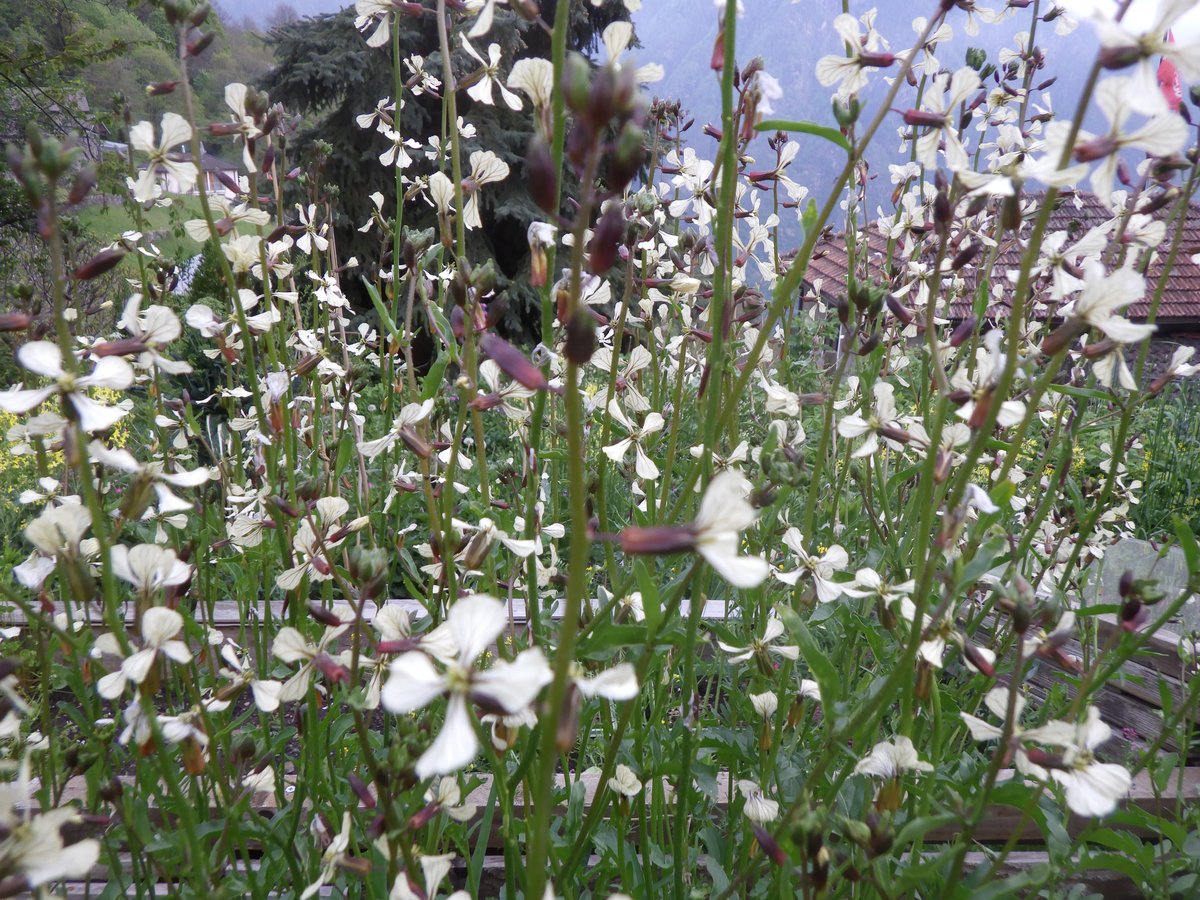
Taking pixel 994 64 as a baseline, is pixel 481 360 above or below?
below

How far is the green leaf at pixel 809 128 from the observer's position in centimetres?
83

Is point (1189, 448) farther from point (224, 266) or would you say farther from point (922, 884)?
point (224, 266)

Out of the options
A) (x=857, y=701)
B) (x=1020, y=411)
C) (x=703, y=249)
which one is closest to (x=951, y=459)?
(x=1020, y=411)

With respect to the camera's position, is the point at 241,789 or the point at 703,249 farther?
the point at 703,249

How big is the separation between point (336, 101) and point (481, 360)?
10.1 m

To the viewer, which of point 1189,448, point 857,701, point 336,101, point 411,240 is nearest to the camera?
point 857,701

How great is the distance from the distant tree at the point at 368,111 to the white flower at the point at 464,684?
27.8ft

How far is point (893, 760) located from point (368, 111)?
9955 millimetres

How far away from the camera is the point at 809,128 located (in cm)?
85

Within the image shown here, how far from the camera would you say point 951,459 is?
0.99 meters

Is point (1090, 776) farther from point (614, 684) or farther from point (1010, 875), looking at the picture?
point (1010, 875)

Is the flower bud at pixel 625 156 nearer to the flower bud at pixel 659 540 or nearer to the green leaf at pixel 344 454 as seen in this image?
the flower bud at pixel 659 540

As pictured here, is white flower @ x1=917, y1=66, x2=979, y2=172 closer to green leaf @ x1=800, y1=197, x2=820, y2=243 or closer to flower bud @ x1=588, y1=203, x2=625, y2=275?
green leaf @ x1=800, y1=197, x2=820, y2=243

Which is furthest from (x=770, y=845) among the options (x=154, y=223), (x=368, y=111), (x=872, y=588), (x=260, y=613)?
(x=154, y=223)
